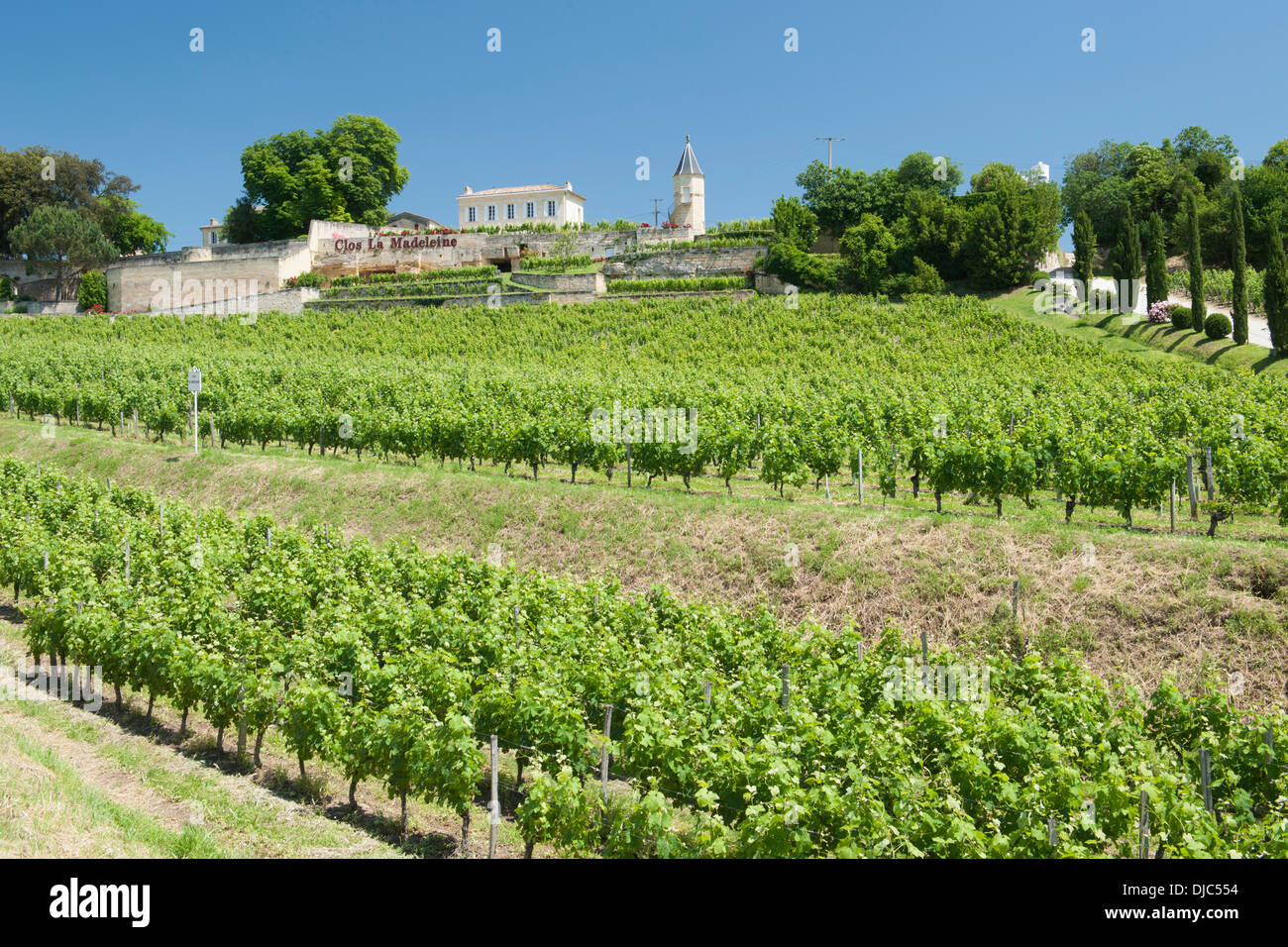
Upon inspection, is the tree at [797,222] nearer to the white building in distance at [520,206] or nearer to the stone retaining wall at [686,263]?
the stone retaining wall at [686,263]

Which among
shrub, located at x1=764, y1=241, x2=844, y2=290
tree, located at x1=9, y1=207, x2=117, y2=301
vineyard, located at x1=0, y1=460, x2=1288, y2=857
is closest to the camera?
vineyard, located at x1=0, y1=460, x2=1288, y2=857

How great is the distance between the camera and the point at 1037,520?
656 inches

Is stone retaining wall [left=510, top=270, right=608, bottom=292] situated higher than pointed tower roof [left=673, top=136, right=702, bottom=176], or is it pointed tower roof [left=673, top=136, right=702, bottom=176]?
pointed tower roof [left=673, top=136, right=702, bottom=176]

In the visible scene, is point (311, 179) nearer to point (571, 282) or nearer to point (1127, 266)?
point (571, 282)

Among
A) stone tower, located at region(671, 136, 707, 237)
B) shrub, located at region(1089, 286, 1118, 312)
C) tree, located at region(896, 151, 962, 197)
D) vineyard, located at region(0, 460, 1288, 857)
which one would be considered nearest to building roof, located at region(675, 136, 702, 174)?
stone tower, located at region(671, 136, 707, 237)

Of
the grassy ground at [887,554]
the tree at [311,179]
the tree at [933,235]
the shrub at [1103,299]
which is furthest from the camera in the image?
the tree at [311,179]

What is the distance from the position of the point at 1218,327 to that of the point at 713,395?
20.6 m

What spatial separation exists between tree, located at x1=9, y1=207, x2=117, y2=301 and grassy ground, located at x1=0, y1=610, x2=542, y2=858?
174 feet

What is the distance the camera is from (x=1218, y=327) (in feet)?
107

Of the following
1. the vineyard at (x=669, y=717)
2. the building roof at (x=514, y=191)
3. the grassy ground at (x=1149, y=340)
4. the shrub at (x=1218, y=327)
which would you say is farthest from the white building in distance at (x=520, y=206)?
the vineyard at (x=669, y=717)

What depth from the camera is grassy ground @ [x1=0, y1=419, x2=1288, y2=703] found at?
1370cm

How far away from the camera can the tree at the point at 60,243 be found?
179ft

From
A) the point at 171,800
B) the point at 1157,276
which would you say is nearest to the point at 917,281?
the point at 1157,276

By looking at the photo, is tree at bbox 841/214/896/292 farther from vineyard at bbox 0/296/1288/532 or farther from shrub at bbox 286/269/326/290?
shrub at bbox 286/269/326/290
